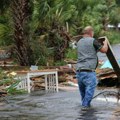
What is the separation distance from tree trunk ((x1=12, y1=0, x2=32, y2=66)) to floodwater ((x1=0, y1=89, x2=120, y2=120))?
6.41 meters

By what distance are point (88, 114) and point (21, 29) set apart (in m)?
10.0

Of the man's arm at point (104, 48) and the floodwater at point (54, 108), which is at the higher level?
the man's arm at point (104, 48)

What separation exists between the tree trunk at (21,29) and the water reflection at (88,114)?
953cm

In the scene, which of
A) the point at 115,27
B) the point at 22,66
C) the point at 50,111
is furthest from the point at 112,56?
the point at 115,27

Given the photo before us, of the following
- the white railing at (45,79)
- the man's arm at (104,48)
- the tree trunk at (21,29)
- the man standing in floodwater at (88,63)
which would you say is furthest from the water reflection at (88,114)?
the tree trunk at (21,29)

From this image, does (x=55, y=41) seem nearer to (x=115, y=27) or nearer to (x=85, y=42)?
(x=85, y=42)

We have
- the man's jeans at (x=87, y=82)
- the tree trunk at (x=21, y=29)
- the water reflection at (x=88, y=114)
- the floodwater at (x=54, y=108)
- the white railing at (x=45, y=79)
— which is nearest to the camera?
the water reflection at (x=88, y=114)

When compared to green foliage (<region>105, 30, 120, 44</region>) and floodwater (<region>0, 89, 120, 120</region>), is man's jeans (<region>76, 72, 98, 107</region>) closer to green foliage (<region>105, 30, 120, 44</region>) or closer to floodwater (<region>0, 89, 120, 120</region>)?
floodwater (<region>0, 89, 120, 120</region>)

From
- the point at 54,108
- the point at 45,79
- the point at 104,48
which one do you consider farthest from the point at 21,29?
the point at 104,48

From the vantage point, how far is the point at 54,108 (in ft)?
35.9

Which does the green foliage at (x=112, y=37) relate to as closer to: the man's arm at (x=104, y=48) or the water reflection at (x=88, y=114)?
the man's arm at (x=104, y=48)

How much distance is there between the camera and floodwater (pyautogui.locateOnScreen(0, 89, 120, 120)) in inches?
378

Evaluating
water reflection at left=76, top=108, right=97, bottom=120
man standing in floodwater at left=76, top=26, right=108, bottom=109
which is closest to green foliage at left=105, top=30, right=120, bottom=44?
man standing in floodwater at left=76, top=26, right=108, bottom=109

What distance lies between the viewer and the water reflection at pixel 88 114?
371 inches
